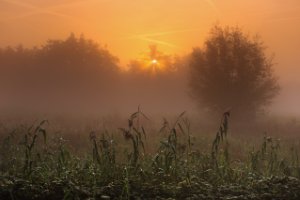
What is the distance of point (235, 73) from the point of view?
122 feet

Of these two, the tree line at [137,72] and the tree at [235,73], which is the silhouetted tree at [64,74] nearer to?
the tree line at [137,72]

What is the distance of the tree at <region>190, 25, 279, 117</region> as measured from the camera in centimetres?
3709

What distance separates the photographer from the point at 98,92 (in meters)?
67.9

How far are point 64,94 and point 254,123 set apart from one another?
3403 cm

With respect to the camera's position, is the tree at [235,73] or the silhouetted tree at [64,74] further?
the silhouetted tree at [64,74]

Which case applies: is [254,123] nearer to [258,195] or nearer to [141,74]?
[258,195]

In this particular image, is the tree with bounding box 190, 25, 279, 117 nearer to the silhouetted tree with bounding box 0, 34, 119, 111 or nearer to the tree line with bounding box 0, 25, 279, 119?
the tree line with bounding box 0, 25, 279, 119

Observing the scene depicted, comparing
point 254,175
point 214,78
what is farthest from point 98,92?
point 254,175

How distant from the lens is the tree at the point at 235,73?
37.1 meters

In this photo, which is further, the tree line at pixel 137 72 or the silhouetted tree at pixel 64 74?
the silhouetted tree at pixel 64 74

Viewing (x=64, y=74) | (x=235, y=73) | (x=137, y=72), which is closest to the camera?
(x=235, y=73)

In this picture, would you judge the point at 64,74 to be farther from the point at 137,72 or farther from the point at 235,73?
the point at 235,73

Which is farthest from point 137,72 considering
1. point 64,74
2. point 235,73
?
point 235,73

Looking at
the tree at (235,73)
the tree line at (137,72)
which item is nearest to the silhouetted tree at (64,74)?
the tree line at (137,72)
